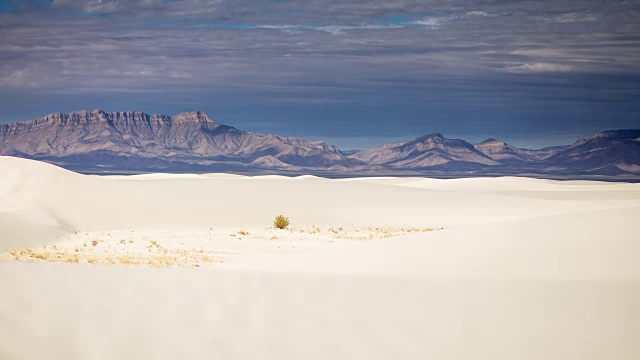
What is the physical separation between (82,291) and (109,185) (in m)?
30.8

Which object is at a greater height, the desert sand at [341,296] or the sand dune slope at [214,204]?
the sand dune slope at [214,204]

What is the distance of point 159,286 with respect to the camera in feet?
46.7

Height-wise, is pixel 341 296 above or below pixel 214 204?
below

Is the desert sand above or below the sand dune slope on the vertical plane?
below

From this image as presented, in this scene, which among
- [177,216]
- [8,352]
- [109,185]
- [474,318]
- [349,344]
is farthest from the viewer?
[109,185]

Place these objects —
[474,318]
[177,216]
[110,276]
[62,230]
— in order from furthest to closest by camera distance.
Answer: [177,216], [62,230], [110,276], [474,318]

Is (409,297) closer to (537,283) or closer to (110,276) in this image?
(537,283)

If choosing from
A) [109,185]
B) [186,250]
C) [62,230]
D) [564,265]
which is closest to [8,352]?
[564,265]

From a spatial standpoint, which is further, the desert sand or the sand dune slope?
the sand dune slope

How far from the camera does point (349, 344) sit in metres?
10.8

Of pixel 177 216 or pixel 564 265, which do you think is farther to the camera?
pixel 177 216

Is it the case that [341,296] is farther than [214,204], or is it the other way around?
[214,204]

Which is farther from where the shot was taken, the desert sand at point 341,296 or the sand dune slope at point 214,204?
the sand dune slope at point 214,204

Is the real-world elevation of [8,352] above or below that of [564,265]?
below
